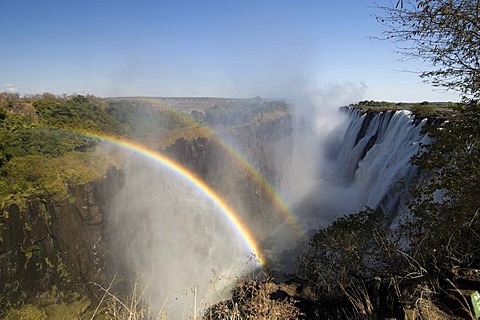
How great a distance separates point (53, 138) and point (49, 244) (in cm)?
816

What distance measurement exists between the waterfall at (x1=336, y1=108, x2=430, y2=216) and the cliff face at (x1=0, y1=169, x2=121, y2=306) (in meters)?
15.5

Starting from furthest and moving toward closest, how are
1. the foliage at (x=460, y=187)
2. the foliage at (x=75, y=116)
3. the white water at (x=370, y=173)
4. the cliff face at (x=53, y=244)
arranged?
1. the foliage at (x=75, y=116)
2. the white water at (x=370, y=173)
3. the cliff face at (x=53, y=244)
4. the foliage at (x=460, y=187)

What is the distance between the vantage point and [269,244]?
26.8 metres

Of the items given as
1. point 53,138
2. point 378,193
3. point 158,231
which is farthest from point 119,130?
point 378,193

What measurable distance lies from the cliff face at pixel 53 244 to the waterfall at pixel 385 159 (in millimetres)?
15479

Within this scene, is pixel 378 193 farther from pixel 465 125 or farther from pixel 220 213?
pixel 220 213

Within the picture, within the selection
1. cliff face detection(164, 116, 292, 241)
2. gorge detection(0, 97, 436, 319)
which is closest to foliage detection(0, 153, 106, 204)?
gorge detection(0, 97, 436, 319)

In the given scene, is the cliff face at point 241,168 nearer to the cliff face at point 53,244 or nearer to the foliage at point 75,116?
the foliage at point 75,116

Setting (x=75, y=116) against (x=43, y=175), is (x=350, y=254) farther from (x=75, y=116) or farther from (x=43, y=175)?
(x=75, y=116)

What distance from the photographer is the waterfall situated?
1472 cm

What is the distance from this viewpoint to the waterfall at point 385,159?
579 inches

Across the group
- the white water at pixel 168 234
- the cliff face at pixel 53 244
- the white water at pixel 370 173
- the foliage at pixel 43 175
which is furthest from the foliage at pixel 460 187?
the foliage at pixel 43 175

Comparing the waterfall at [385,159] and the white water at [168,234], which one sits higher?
the waterfall at [385,159]

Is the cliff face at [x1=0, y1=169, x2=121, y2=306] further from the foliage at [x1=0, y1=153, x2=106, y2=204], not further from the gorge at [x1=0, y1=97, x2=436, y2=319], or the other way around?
the foliage at [x1=0, y1=153, x2=106, y2=204]
